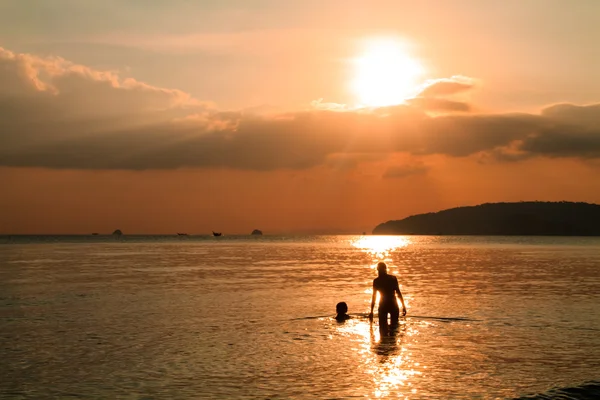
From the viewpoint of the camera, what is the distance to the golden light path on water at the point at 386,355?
52.5 feet

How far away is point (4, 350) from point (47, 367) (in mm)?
3665

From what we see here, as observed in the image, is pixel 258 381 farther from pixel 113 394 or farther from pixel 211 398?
pixel 113 394

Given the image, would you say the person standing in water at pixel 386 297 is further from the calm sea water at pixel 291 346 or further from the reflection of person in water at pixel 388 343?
the reflection of person in water at pixel 388 343

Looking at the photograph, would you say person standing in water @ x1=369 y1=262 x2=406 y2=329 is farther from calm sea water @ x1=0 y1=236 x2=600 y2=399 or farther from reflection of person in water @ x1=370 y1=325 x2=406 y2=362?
reflection of person in water @ x1=370 y1=325 x2=406 y2=362

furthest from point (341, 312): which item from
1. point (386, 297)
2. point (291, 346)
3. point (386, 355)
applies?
point (386, 355)

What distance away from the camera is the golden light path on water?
16016 mm

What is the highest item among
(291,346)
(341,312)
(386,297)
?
(386,297)

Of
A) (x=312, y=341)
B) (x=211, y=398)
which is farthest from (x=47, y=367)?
(x=312, y=341)

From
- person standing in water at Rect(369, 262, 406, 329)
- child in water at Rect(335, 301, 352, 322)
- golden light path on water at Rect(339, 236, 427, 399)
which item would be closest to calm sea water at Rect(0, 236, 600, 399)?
golden light path on water at Rect(339, 236, 427, 399)

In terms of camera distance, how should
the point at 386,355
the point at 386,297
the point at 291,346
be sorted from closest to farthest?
1. the point at 386,355
2. the point at 291,346
3. the point at 386,297

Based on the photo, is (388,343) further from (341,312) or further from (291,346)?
(341,312)

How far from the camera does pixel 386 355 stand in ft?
65.2

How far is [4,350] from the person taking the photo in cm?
2097

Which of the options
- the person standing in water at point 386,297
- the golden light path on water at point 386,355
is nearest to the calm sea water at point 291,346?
the golden light path on water at point 386,355
